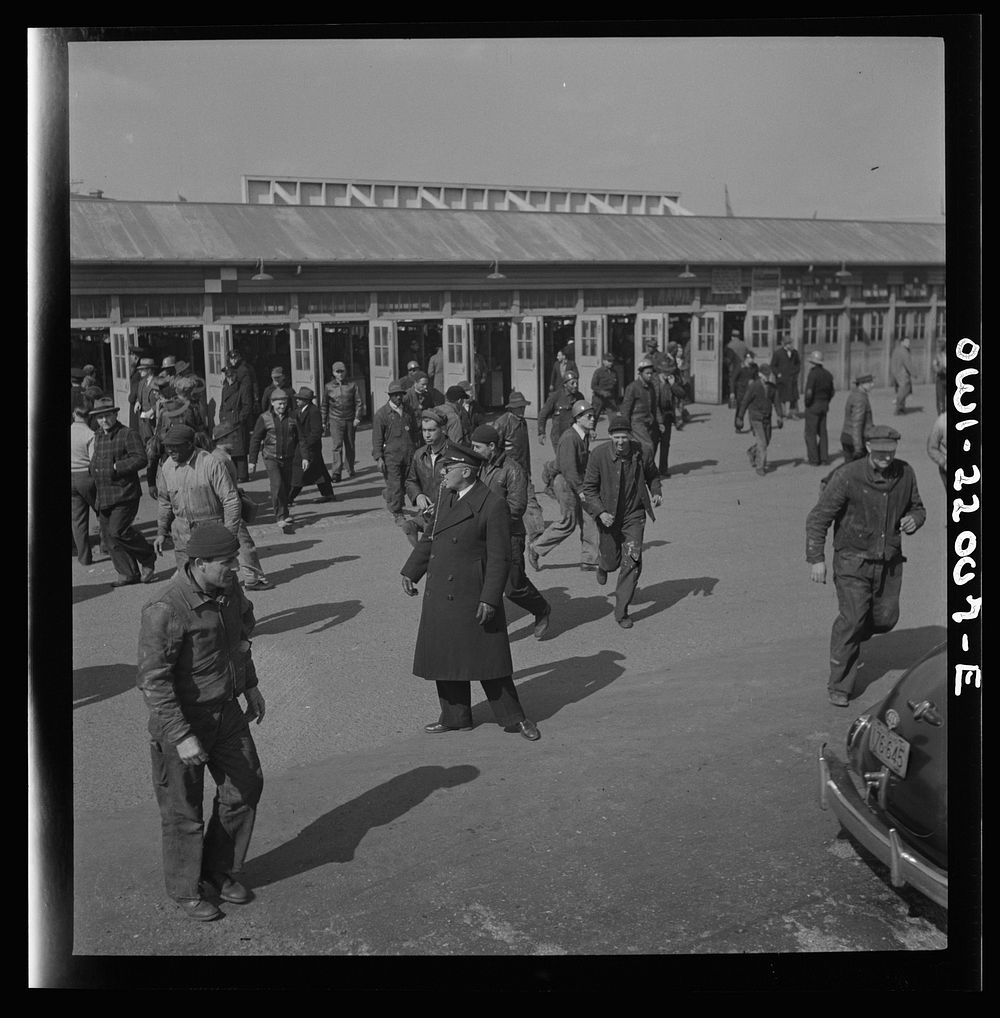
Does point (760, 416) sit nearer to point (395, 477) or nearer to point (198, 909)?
point (395, 477)

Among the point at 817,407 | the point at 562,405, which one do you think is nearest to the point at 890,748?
the point at 562,405

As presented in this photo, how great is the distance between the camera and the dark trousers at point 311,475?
49.1 ft

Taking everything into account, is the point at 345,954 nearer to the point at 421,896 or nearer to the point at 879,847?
the point at 421,896

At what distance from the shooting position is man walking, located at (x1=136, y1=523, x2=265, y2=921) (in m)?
5.52

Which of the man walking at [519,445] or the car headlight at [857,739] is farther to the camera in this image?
the man walking at [519,445]

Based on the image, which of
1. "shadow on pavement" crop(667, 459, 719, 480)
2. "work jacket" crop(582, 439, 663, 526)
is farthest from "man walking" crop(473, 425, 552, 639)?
"shadow on pavement" crop(667, 459, 719, 480)

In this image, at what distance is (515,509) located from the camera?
32.9 ft

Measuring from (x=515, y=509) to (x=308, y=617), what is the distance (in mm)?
2118

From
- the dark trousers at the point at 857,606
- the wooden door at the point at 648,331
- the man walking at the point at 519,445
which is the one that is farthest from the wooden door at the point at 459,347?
the dark trousers at the point at 857,606

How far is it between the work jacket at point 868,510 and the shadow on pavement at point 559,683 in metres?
1.84

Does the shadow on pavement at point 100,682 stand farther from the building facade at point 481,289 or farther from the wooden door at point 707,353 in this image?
the wooden door at point 707,353

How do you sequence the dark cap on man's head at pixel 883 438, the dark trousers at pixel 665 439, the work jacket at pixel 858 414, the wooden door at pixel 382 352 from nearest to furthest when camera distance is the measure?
the dark cap on man's head at pixel 883 438 → the work jacket at pixel 858 414 → the dark trousers at pixel 665 439 → the wooden door at pixel 382 352
